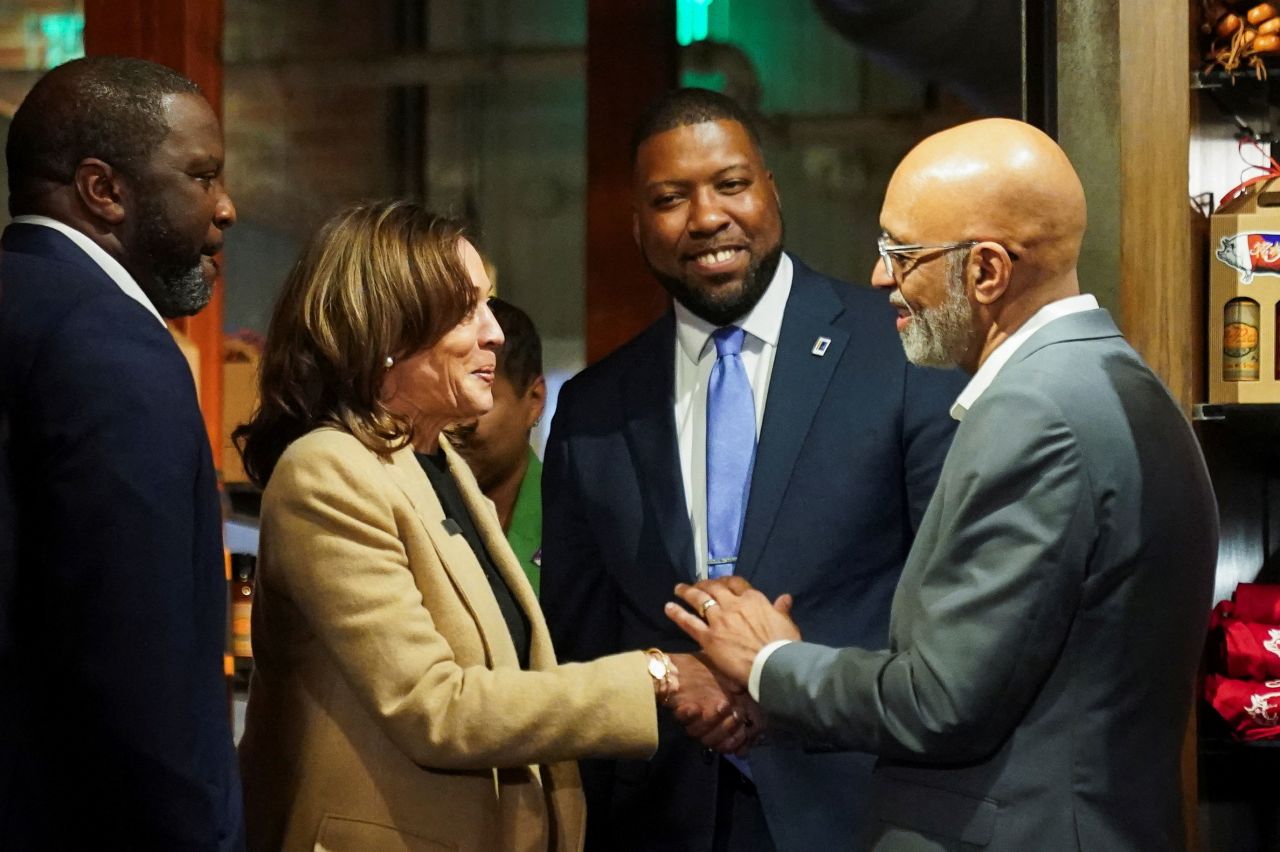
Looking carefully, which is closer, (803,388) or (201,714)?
(201,714)

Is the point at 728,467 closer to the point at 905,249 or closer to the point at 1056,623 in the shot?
the point at 905,249

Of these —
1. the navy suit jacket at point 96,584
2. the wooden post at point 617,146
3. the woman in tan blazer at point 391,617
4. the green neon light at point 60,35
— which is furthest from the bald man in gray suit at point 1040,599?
the green neon light at point 60,35

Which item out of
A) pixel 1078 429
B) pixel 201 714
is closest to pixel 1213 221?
pixel 1078 429

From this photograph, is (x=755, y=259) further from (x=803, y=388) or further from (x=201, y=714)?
(x=201, y=714)

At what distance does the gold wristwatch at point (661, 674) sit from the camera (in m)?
2.31

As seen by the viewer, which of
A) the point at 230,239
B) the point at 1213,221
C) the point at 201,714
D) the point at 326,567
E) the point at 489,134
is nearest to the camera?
the point at 201,714

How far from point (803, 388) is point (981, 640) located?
932mm

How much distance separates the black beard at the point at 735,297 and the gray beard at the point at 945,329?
2.20ft

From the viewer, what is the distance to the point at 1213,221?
2795mm

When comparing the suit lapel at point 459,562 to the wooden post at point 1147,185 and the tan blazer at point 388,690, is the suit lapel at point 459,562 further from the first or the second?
the wooden post at point 1147,185

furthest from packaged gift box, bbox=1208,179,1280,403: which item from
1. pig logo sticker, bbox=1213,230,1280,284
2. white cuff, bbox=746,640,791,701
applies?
white cuff, bbox=746,640,791,701

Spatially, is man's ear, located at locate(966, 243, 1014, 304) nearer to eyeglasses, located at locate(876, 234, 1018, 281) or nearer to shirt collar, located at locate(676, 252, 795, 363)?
eyeglasses, located at locate(876, 234, 1018, 281)

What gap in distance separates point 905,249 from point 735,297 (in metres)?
0.72

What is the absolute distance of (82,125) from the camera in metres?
1.98
